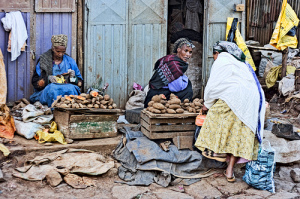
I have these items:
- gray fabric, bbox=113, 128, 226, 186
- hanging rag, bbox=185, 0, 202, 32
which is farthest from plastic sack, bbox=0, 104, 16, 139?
hanging rag, bbox=185, 0, 202, 32

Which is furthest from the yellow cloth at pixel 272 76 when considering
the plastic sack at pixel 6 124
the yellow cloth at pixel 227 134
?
the plastic sack at pixel 6 124

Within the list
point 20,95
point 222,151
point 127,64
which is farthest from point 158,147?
point 20,95

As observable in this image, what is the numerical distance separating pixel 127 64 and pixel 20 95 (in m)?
2.06

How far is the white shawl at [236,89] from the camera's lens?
4293mm

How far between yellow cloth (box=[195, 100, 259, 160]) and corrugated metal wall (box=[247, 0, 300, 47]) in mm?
6751

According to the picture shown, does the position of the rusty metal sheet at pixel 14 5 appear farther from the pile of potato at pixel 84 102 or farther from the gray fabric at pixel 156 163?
the gray fabric at pixel 156 163

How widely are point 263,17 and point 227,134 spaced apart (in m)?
7.18

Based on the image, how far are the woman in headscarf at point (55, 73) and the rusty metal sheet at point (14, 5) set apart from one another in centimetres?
97

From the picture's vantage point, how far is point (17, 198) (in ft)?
12.5

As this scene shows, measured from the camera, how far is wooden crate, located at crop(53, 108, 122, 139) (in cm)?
510

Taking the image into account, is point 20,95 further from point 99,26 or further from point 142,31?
point 142,31

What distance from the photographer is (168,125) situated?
4922 millimetres

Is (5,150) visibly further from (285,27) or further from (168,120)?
(285,27)

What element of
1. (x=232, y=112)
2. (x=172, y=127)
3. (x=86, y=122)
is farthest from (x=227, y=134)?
(x=86, y=122)
